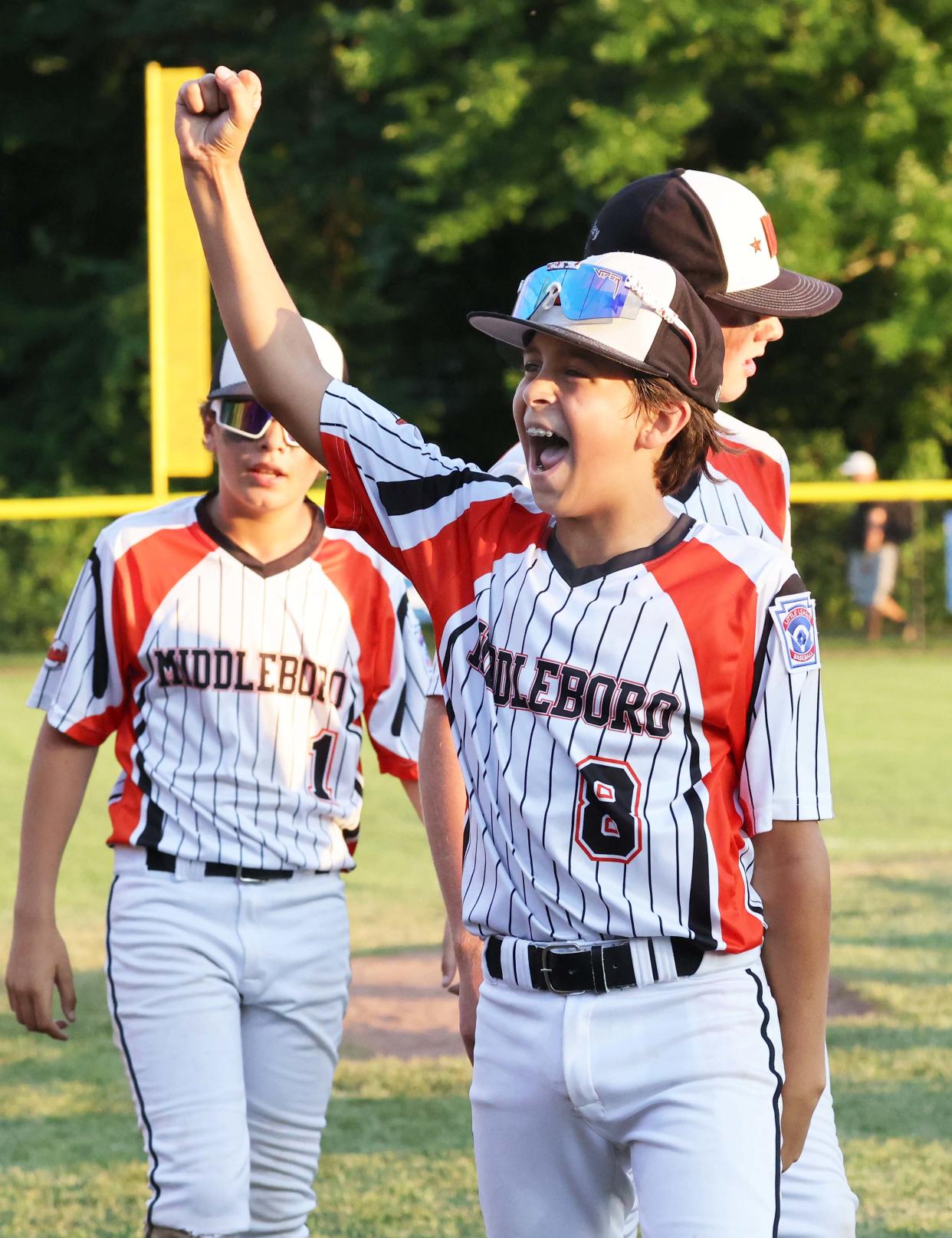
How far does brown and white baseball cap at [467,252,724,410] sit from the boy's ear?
1.1 inches

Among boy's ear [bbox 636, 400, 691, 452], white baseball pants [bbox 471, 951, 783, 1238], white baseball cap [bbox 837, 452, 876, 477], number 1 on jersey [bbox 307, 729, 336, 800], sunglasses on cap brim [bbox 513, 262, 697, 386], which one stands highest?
white baseball cap [bbox 837, 452, 876, 477]

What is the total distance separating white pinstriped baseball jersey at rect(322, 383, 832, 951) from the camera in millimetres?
2514

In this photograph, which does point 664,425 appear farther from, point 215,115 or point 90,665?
point 90,665

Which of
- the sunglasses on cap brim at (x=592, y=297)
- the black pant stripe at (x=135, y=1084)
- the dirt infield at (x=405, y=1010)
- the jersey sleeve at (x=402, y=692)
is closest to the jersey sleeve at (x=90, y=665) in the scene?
the black pant stripe at (x=135, y=1084)

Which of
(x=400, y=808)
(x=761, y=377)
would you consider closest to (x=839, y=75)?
(x=761, y=377)

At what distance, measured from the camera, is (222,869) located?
3812 mm

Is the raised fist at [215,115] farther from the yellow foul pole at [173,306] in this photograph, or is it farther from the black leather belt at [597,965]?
the yellow foul pole at [173,306]

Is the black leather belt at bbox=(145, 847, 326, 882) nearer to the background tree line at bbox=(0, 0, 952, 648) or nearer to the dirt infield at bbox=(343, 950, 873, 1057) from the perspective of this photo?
the dirt infield at bbox=(343, 950, 873, 1057)

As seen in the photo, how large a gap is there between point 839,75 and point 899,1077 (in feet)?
63.3

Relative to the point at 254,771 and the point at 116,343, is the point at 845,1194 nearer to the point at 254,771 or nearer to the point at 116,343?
the point at 254,771

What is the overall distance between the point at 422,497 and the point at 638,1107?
945 mm

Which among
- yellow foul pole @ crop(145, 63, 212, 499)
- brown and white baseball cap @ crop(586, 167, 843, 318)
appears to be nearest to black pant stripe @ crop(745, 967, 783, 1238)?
brown and white baseball cap @ crop(586, 167, 843, 318)

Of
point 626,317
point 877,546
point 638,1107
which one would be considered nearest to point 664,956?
point 638,1107

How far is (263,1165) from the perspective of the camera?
150 inches
